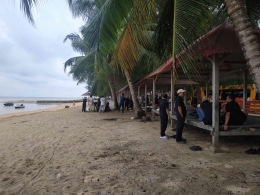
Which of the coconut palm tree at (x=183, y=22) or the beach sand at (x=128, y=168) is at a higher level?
the coconut palm tree at (x=183, y=22)

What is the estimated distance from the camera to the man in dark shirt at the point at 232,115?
18.1ft

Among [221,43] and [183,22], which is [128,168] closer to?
[183,22]

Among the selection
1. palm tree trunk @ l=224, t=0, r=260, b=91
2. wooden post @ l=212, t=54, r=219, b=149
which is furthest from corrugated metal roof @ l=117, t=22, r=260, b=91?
palm tree trunk @ l=224, t=0, r=260, b=91

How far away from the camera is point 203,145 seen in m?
6.07

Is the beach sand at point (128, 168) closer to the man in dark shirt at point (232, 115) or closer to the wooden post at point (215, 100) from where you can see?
the wooden post at point (215, 100)

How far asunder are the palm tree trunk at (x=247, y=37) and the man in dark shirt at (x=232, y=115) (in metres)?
3.06

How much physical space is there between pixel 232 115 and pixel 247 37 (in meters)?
3.41

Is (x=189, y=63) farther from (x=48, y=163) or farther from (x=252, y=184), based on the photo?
(x=48, y=163)

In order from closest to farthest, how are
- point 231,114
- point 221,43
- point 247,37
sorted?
point 247,37 < point 221,43 < point 231,114

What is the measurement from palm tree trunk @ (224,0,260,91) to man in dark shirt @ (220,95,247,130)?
3.06 metres

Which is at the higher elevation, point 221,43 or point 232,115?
point 221,43

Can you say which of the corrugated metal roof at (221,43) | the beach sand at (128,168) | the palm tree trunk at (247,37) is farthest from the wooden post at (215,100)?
the palm tree trunk at (247,37)

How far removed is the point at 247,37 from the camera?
109 inches

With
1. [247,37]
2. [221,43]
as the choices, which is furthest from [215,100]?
[247,37]
